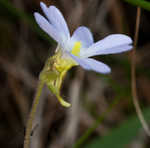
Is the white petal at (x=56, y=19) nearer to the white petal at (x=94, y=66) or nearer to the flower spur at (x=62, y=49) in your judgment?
the flower spur at (x=62, y=49)

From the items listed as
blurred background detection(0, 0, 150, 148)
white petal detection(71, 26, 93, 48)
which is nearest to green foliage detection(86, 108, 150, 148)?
blurred background detection(0, 0, 150, 148)

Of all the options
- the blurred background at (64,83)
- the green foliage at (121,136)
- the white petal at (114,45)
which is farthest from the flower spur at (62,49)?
the blurred background at (64,83)

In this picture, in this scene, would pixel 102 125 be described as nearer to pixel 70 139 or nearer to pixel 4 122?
pixel 70 139

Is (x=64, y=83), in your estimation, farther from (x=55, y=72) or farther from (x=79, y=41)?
(x=55, y=72)

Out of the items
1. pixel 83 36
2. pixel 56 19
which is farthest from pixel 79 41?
pixel 56 19

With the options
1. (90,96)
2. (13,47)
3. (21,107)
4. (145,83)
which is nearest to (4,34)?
(13,47)

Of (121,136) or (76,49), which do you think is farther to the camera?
(121,136)
